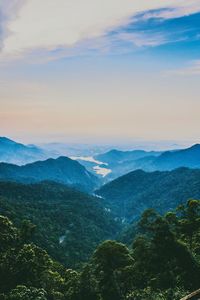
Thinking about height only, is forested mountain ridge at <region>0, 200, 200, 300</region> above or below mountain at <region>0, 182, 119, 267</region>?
above

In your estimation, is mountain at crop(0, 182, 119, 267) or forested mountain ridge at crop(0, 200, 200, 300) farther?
mountain at crop(0, 182, 119, 267)

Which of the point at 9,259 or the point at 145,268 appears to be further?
the point at 145,268

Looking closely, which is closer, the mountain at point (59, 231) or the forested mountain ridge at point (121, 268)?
the forested mountain ridge at point (121, 268)

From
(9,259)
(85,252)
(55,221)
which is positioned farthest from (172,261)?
(55,221)

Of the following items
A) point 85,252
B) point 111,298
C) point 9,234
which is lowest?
point 85,252

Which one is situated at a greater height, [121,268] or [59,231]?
[121,268]

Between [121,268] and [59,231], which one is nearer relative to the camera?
[121,268]

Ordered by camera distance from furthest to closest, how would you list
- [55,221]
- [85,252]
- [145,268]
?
[55,221] < [85,252] < [145,268]

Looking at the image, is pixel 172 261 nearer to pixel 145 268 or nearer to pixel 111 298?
pixel 145 268

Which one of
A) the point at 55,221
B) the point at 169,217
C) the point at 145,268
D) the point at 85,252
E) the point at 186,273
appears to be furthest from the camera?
the point at 55,221

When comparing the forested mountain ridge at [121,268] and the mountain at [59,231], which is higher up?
the forested mountain ridge at [121,268]

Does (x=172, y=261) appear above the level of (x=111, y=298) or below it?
above
